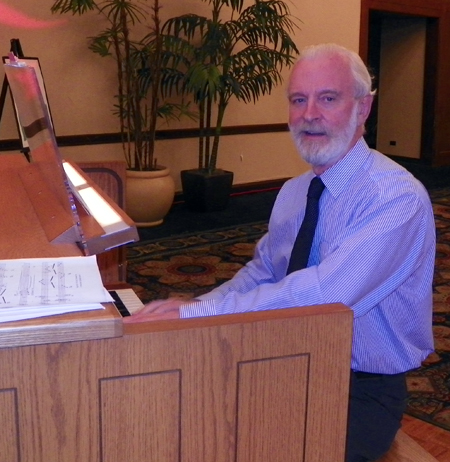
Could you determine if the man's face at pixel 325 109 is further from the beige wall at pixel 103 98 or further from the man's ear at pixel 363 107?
the beige wall at pixel 103 98

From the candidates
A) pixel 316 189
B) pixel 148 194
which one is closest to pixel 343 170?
pixel 316 189

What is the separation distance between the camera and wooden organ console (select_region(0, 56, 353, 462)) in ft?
3.21

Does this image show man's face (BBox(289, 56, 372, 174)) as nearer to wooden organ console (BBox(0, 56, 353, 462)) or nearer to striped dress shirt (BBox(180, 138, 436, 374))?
striped dress shirt (BBox(180, 138, 436, 374))

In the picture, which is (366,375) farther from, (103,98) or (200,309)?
(103,98)

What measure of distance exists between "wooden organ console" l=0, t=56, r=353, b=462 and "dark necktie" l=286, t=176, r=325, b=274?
670 mm

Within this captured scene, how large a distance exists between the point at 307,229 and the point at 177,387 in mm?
835

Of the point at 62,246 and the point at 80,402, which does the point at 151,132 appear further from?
the point at 80,402

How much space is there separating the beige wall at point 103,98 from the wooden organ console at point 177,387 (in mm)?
4874

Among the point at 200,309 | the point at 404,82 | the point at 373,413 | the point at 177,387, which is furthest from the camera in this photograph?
the point at 404,82

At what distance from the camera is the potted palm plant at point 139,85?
5.54 m

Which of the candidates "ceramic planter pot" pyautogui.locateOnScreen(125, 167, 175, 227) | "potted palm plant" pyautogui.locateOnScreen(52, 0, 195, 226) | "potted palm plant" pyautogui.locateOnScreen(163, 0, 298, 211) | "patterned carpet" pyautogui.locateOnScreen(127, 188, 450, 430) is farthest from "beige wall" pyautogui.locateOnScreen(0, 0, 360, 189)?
"patterned carpet" pyautogui.locateOnScreen(127, 188, 450, 430)

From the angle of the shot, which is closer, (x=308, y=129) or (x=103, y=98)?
(x=308, y=129)

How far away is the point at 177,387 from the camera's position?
3.46 ft

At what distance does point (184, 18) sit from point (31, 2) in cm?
131
